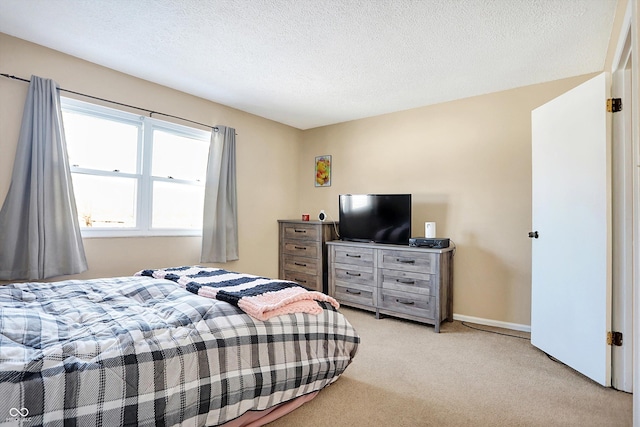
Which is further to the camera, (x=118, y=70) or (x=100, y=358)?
(x=118, y=70)

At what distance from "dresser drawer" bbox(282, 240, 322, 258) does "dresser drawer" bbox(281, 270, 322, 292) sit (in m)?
0.26

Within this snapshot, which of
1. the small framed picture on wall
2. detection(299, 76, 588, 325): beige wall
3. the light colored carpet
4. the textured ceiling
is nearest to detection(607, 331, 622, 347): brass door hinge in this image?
the light colored carpet

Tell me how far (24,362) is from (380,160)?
3702 millimetres

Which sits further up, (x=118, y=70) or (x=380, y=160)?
(x=118, y=70)

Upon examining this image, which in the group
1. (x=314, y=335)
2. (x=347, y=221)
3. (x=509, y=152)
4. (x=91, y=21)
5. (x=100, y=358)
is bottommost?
(x=314, y=335)

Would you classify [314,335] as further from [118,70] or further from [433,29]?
[118,70]

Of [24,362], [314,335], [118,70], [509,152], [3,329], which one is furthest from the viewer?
[509,152]

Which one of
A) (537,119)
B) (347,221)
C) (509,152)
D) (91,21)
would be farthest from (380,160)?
(91,21)

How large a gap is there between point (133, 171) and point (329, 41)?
2250mm

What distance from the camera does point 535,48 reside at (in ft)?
7.88

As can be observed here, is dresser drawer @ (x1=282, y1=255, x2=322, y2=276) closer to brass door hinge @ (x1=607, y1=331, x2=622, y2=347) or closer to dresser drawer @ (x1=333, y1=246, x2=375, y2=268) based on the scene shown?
dresser drawer @ (x1=333, y1=246, x2=375, y2=268)

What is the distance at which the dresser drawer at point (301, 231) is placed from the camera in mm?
4047

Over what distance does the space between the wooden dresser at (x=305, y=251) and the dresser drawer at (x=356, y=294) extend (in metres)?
0.33

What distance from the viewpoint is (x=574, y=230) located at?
2229 millimetres
